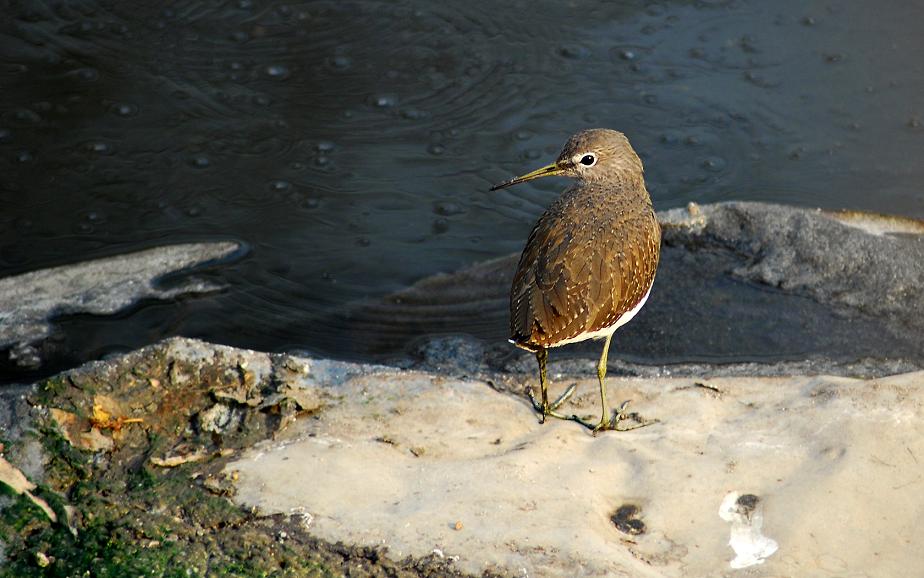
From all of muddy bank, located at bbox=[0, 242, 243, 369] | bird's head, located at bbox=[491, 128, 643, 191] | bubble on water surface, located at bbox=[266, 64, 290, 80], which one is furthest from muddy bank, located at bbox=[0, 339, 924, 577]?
bubble on water surface, located at bbox=[266, 64, 290, 80]

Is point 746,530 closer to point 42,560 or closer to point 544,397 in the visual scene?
point 544,397

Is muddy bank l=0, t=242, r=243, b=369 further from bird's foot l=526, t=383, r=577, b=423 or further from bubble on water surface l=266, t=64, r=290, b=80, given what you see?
bird's foot l=526, t=383, r=577, b=423

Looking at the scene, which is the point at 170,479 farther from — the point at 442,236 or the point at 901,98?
the point at 901,98

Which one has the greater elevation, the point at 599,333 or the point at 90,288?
the point at 599,333

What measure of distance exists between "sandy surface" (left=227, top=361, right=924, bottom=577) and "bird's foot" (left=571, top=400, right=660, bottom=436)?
6 cm

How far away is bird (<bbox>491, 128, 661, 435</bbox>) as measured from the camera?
3.64 meters

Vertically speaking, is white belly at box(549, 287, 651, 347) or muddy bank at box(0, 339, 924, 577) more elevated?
white belly at box(549, 287, 651, 347)

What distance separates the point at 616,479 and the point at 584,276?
0.82 meters

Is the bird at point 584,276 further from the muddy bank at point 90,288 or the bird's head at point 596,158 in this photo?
the muddy bank at point 90,288

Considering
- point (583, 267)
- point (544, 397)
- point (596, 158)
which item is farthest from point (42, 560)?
point (596, 158)

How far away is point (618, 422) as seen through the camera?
144 inches

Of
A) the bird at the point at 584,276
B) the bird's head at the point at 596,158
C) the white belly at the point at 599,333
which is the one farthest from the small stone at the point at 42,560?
the bird's head at the point at 596,158

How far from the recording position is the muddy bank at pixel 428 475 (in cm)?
274

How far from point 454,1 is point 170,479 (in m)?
4.72
